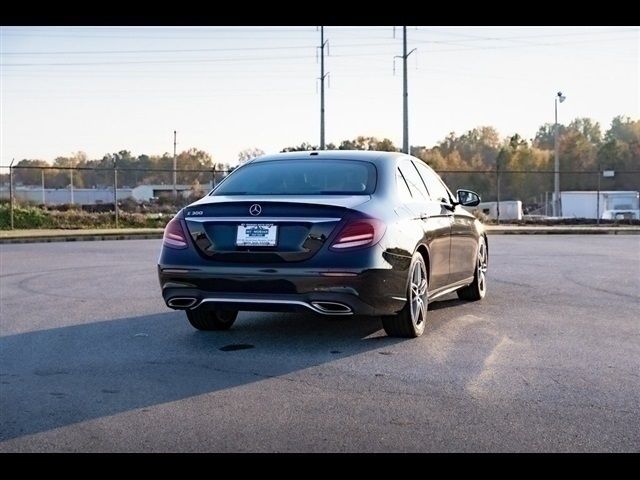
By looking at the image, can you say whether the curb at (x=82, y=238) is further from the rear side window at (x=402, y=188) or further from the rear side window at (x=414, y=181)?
the rear side window at (x=402, y=188)

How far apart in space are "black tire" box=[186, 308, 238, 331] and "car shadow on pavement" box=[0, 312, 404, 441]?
0.09 meters

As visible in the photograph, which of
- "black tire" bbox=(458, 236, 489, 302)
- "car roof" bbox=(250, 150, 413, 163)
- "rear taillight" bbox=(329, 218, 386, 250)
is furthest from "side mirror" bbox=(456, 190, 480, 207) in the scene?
"rear taillight" bbox=(329, 218, 386, 250)

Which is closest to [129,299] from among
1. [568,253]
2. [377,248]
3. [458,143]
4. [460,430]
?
[377,248]

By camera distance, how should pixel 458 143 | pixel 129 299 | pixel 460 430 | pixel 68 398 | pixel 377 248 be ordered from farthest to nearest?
pixel 458 143, pixel 129 299, pixel 377 248, pixel 68 398, pixel 460 430

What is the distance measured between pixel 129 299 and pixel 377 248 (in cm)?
413

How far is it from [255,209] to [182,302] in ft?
3.18

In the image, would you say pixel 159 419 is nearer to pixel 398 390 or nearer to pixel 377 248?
pixel 398 390

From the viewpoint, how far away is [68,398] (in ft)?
17.5

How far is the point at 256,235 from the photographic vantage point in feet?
21.9

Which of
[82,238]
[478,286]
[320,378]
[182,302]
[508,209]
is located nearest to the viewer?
[320,378]

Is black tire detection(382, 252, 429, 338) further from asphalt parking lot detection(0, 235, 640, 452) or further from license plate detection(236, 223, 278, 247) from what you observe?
license plate detection(236, 223, 278, 247)

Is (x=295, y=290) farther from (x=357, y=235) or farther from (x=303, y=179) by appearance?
(x=303, y=179)

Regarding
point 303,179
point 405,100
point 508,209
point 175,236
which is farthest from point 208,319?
point 508,209

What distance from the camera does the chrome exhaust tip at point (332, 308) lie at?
6551 millimetres
